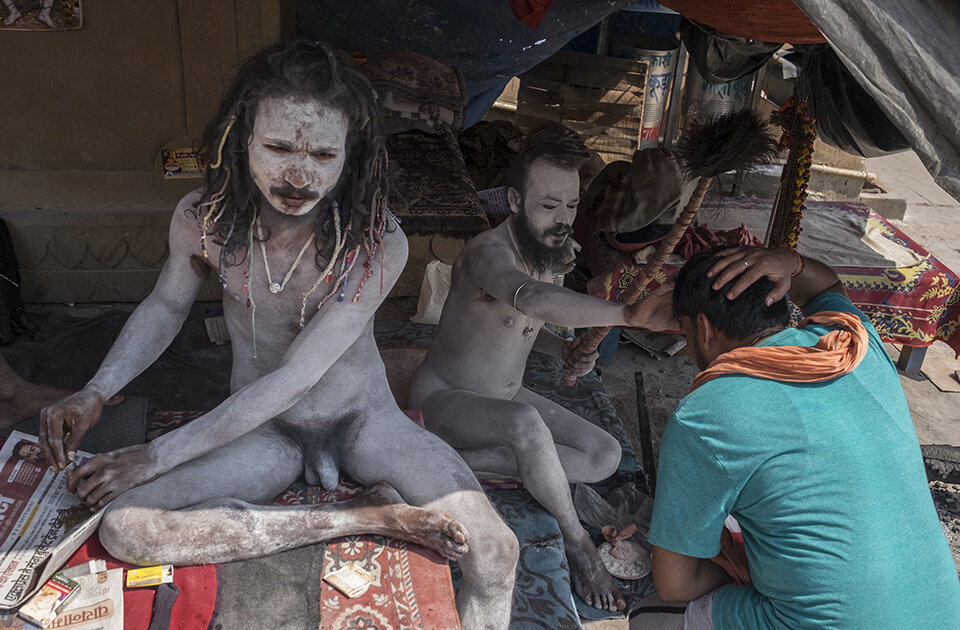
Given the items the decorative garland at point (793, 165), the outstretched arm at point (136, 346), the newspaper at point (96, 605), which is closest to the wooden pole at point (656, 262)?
the outstretched arm at point (136, 346)

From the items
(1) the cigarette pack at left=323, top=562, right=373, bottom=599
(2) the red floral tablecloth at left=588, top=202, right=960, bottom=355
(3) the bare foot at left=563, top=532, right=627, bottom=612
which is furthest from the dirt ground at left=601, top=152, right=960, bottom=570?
(1) the cigarette pack at left=323, top=562, right=373, bottom=599

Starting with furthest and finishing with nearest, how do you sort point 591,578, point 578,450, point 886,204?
1. point 886,204
2. point 578,450
3. point 591,578

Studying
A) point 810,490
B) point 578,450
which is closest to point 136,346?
point 578,450

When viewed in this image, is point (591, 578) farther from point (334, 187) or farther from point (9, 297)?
point (9, 297)

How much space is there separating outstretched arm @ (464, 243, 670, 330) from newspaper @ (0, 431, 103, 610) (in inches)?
59.2

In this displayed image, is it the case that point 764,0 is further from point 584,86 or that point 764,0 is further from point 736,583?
point 584,86

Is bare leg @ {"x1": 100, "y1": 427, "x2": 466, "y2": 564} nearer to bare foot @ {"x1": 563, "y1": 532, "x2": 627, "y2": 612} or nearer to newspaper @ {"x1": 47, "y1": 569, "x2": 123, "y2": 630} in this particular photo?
newspaper @ {"x1": 47, "y1": 569, "x2": 123, "y2": 630}

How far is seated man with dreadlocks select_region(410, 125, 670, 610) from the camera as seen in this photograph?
Result: 2943 millimetres

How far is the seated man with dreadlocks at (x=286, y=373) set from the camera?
2.32 meters

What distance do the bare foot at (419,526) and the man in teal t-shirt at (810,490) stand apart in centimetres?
59

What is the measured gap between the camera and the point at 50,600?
2.14m

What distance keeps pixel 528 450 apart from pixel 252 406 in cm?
103

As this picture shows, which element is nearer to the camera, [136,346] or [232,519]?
[232,519]

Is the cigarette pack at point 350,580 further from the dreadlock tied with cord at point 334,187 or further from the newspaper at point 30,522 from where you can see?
the dreadlock tied with cord at point 334,187
